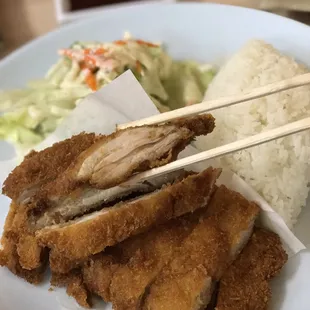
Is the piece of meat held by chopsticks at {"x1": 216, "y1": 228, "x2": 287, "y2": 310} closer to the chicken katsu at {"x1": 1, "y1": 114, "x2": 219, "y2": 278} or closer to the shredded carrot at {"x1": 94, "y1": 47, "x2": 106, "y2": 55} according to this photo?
the chicken katsu at {"x1": 1, "y1": 114, "x2": 219, "y2": 278}

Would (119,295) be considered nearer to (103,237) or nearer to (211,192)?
(103,237)

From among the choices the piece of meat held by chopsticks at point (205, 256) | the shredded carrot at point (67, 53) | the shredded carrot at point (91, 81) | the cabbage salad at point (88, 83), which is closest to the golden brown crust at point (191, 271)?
the piece of meat held by chopsticks at point (205, 256)

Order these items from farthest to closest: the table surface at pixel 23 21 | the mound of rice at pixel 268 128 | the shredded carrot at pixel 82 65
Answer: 1. the table surface at pixel 23 21
2. the shredded carrot at pixel 82 65
3. the mound of rice at pixel 268 128

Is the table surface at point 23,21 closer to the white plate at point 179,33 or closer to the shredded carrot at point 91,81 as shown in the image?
the white plate at point 179,33

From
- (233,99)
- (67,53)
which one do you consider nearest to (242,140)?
(233,99)

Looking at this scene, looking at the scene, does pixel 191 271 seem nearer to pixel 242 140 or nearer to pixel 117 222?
pixel 117 222

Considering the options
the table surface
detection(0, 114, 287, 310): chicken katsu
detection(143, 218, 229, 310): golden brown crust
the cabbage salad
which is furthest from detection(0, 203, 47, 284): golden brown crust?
the table surface
